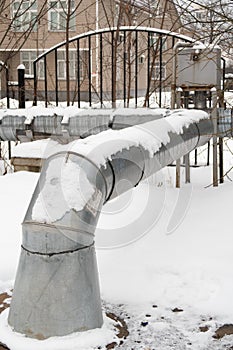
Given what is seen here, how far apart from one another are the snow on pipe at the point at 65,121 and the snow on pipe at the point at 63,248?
192cm

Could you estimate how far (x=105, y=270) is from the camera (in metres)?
2.36

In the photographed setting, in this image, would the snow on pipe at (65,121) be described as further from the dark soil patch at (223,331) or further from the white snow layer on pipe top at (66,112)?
the dark soil patch at (223,331)

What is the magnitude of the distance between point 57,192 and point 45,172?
12 cm

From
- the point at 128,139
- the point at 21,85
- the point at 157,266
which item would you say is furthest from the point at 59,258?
the point at 21,85

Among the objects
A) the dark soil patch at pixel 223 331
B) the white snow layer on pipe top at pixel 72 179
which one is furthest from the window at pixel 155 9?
the dark soil patch at pixel 223 331

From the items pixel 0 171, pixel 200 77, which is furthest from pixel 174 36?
pixel 0 171

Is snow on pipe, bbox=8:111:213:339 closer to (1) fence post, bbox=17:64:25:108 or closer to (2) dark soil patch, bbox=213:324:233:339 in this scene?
(2) dark soil patch, bbox=213:324:233:339

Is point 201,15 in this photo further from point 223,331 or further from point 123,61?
point 223,331

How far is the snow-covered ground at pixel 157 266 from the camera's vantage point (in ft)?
5.95

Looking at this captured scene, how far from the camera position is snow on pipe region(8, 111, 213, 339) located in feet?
5.62

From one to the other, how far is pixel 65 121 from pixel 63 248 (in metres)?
2.35

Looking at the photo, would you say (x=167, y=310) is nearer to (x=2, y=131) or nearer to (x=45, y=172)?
(x=45, y=172)

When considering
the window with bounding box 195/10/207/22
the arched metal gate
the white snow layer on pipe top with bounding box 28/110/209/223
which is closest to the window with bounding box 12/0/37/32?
the arched metal gate

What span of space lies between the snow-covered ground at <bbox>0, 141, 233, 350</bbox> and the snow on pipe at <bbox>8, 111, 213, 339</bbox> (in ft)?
0.22
